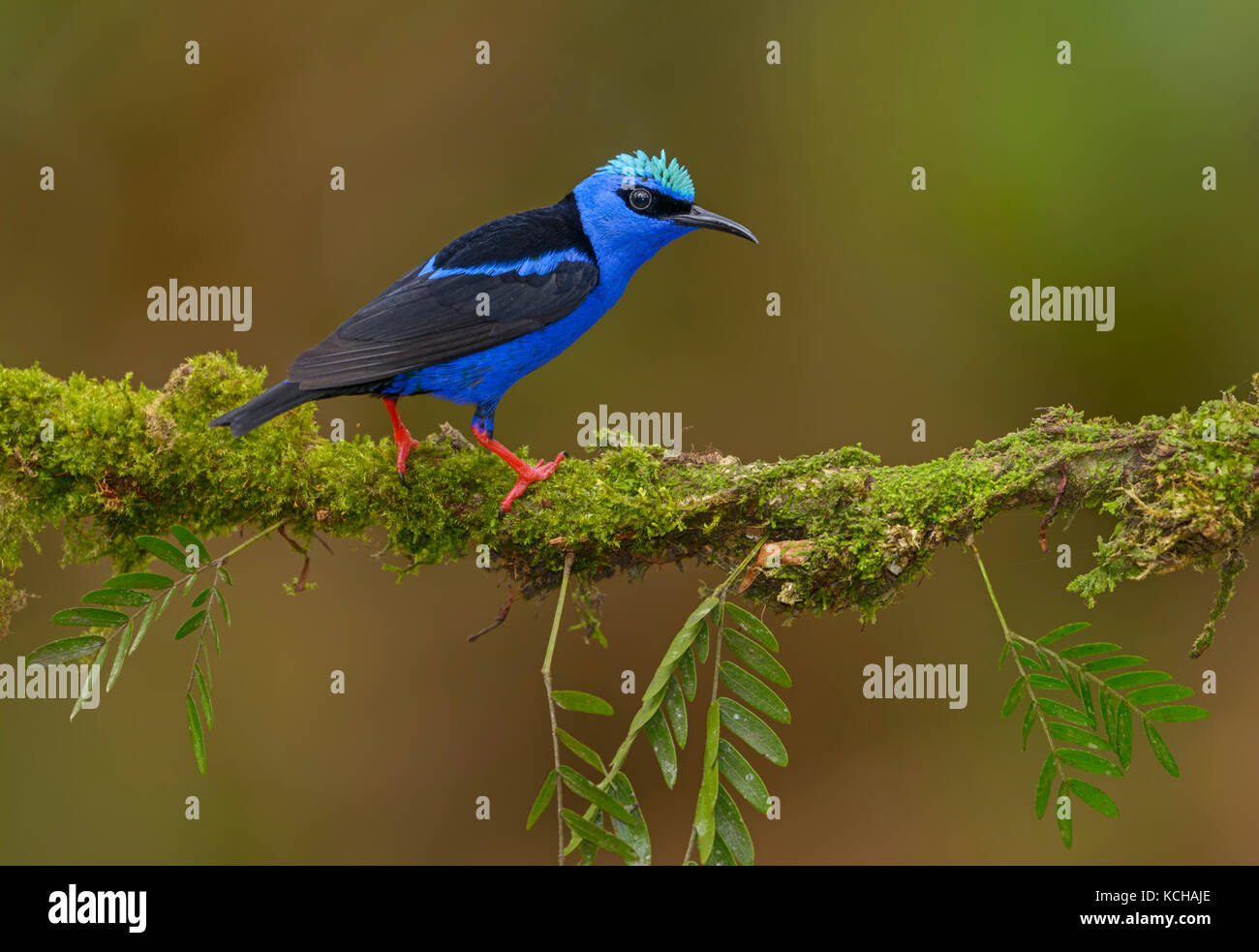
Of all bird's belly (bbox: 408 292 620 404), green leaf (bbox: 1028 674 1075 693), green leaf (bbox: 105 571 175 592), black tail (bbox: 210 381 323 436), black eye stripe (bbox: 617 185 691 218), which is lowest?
green leaf (bbox: 1028 674 1075 693)

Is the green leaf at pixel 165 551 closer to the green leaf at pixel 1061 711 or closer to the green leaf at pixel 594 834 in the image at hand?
the green leaf at pixel 594 834

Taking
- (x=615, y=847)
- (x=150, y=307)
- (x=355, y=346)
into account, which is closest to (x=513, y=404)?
(x=150, y=307)

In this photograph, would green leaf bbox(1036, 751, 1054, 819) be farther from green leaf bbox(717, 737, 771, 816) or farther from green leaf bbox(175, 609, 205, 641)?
green leaf bbox(175, 609, 205, 641)

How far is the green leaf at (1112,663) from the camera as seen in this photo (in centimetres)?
282

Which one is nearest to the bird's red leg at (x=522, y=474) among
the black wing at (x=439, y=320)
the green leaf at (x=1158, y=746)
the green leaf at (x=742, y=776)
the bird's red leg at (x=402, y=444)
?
the bird's red leg at (x=402, y=444)

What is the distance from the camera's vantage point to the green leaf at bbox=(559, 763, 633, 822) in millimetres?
2531

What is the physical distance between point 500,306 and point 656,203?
66 cm

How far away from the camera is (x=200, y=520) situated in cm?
325

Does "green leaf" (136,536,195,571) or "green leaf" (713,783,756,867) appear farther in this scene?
"green leaf" (136,536,195,571)

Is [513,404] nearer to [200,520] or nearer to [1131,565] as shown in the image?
[200,520]

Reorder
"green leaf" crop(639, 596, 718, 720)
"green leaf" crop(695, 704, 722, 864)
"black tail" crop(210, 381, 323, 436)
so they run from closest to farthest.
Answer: "green leaf" crop(695, 704, 722, 864) < "green leaf" crop(639, 596, 718, 720) < "black tail" crop(210, 381, 323, 436)

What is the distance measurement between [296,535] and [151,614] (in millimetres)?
576

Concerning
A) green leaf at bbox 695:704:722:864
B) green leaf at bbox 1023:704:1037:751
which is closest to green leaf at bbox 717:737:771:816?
green leaf at bbox 695:704:722:864

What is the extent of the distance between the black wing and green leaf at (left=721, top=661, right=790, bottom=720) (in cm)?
131
